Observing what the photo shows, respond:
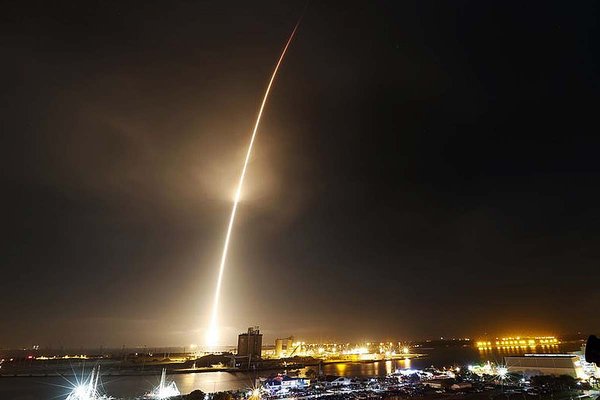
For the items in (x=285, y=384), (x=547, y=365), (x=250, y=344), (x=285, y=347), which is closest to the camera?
(x=547, y=365)

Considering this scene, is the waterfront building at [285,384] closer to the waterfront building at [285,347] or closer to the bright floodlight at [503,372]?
the bright floodlight at [503,372]

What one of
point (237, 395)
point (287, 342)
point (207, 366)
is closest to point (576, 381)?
point (237, 395)

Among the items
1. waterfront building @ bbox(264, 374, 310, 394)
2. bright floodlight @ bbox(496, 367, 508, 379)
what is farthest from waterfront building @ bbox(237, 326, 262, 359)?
bright floodlight @ bbox(496, 367, 508, 379)

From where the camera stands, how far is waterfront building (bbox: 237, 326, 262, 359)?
105625 millimetres

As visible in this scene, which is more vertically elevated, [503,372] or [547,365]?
[547,365]

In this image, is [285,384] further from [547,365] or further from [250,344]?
[250,344]

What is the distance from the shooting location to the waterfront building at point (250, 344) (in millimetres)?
105625

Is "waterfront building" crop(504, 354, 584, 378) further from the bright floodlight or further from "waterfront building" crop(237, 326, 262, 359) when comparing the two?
"waterfront building" crop(237, 326, 262, 359)

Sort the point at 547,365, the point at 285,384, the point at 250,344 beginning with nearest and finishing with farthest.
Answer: the point at 547,365
the point at 285,384
the point at 250,344

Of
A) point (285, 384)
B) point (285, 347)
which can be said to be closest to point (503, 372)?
point (285, 384)

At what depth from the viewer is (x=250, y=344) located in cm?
10725

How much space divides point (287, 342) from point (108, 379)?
7264 cm

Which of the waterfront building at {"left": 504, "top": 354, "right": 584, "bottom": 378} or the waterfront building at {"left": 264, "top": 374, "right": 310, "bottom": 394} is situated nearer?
the waterfront building at {"left": 504, "top": 354, "right": 584, "bottom": 378}

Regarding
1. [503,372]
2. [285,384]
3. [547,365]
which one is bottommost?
[285,384]
